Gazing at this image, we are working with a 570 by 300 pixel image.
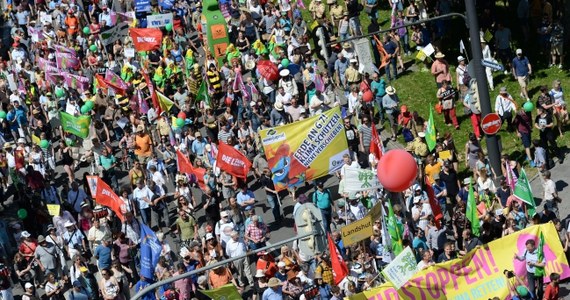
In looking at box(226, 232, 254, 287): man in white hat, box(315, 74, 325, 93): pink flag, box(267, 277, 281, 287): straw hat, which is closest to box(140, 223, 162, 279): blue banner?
box(226, 232, 254, 287): man in white hat

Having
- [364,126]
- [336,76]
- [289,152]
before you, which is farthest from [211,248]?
[336,76]

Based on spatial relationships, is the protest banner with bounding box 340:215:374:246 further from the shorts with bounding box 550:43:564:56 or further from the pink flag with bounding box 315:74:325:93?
the shorts with bounding box 550:43:564:56

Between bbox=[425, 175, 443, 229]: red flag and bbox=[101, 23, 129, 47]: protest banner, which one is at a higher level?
bbox=[101, 23, 129, 47]: protest banner

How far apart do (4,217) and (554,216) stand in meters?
14.2

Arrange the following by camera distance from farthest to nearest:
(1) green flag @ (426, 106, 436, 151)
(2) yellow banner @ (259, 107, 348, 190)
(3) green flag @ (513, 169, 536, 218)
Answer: (1) green flag @ (426, 106, 436, 151) → (2) yellow banner @ (259, 107, 348, 190) → (3) green flag @ (513, 169, 536, 218)

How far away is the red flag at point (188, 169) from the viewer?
29.3 m

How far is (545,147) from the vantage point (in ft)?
95.3

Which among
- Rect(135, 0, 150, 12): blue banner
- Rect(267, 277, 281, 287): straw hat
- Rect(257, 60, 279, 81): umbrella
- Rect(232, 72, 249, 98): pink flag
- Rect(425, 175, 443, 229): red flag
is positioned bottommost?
Rect(267, 277, 281, 287): straw hat

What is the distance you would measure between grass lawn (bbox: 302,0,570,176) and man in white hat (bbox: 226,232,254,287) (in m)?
5.67

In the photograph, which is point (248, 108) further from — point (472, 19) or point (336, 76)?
point (472, 19)

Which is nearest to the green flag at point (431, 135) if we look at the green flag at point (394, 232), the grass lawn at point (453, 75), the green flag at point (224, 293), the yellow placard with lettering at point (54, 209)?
the grass lawn at point (453, 75)

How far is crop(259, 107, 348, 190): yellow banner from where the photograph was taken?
2772cm

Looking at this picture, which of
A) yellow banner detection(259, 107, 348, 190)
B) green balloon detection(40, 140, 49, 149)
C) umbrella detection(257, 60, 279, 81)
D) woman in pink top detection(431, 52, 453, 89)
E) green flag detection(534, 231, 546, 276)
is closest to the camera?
green flag detection(534, 231, 546, 276)

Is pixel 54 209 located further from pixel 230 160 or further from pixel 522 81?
pixel 522 81
